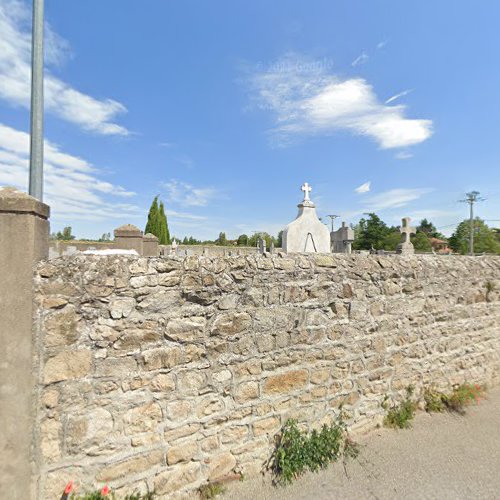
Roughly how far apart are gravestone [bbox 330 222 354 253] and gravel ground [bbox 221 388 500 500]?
7.04 meters

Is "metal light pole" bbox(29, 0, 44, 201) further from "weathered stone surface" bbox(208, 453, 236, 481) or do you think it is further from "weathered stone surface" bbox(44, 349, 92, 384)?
"weathered stone surface" bbox(208, 453, 236, 481)

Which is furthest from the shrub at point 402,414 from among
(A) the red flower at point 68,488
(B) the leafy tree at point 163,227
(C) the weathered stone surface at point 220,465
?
(B) the leafy tree at point 163,227

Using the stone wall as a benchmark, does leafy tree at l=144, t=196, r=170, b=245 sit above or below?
above

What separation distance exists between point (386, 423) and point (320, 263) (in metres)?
2.21

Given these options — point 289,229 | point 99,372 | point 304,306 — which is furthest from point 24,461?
point 289,229

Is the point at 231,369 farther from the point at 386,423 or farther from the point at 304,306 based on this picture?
the point at 386,423

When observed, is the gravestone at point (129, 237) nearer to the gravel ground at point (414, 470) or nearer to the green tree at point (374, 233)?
the gravel ground at point (414, 470)

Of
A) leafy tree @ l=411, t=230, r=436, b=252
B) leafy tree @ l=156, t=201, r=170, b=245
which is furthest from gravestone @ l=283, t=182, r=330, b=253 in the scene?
leafy tree @ l=411, t=230, r=436, b=252

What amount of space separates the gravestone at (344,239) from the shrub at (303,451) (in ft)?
25.6

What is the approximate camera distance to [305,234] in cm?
631

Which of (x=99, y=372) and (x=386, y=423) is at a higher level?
(x=99, y=372)

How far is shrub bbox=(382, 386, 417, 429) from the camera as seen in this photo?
365 centimetres

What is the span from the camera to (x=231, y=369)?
275cm

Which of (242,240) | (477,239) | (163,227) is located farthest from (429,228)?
(163,227)
